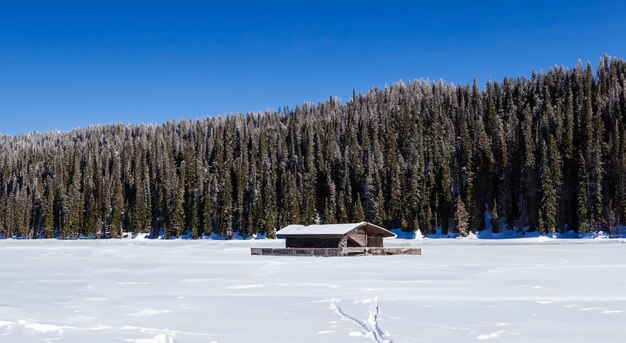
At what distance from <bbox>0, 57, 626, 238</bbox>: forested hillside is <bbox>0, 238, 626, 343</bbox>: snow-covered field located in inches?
2511

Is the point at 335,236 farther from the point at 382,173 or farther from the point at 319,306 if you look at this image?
the point at 382,173

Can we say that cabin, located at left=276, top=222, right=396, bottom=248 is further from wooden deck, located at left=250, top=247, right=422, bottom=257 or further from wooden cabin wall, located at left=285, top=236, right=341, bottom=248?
wooden deck, located at left=250, top=247, right=422, bottom=257

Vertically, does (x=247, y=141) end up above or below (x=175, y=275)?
above

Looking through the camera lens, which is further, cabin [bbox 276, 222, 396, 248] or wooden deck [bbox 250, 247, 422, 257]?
cabin [bbox 276, 222, 396, 248]

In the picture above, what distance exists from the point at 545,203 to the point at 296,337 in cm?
7785

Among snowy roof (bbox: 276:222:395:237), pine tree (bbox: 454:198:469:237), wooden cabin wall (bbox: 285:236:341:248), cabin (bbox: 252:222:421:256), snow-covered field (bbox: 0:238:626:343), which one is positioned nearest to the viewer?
snow-covered field (bbox: 0:238:626:343)

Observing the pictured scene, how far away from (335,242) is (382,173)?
64.8 m

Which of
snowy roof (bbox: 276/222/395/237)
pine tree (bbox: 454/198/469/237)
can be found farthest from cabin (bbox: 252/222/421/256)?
pine tree (bbox: 454/198/469/237)

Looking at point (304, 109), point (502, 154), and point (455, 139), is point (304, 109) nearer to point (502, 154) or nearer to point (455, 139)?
point (455, 139)

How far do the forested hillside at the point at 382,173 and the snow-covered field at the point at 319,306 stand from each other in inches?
2511

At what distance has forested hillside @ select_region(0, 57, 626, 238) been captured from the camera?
300 feet

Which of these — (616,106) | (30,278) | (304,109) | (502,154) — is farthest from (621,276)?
(304,109)

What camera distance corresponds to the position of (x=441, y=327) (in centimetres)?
1402

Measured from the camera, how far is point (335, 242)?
47.6 metres
